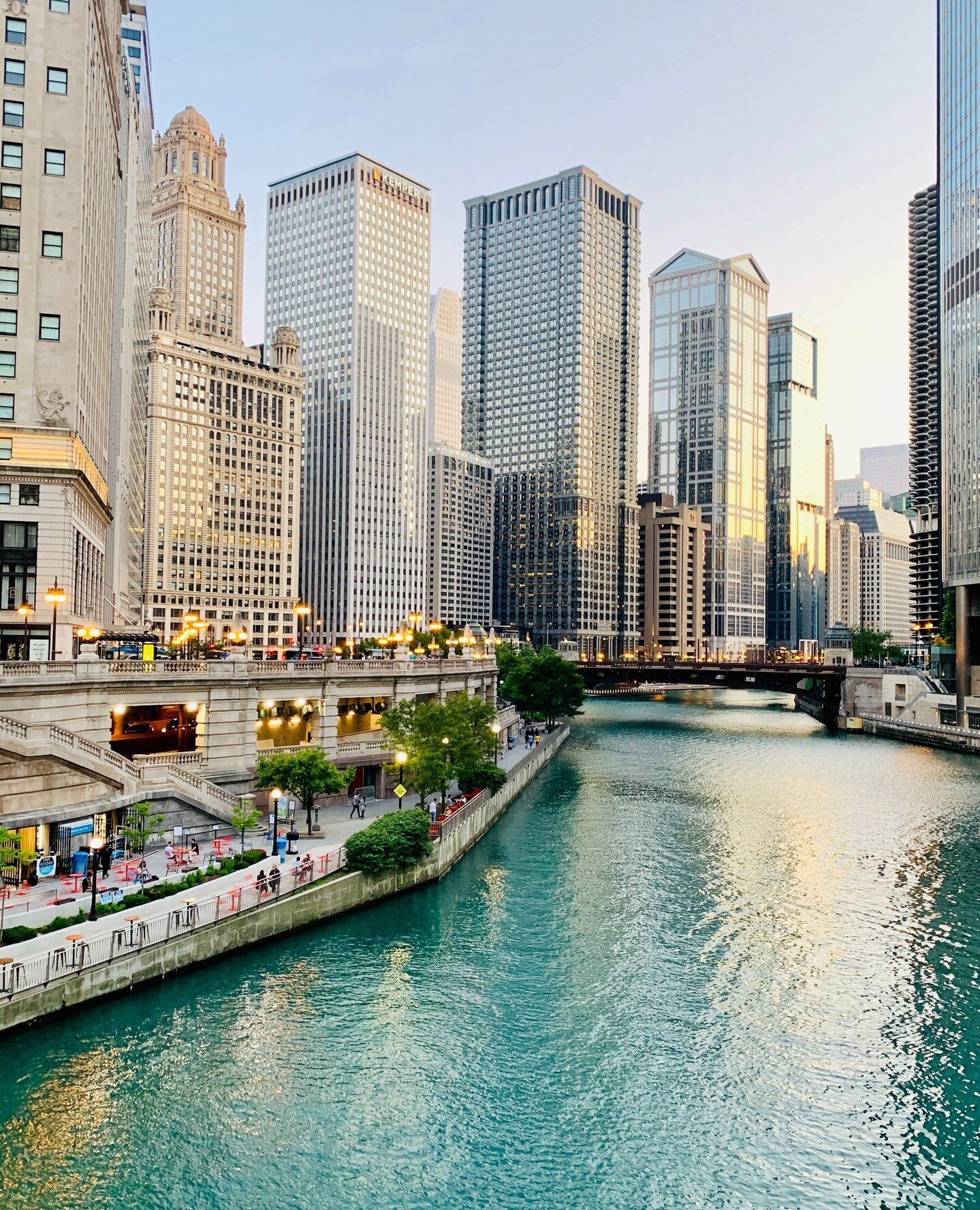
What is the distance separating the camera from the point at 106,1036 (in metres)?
→ 30.6

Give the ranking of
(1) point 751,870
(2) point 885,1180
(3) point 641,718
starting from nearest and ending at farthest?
1. (2) point 885,1180
2. (1) point 751,870
3. (3) point 641,718

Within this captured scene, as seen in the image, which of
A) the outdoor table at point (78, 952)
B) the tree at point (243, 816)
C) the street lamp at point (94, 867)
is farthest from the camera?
the tree at point (243, 816)

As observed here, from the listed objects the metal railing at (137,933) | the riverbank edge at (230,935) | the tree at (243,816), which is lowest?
the riverbank edge at (230,935)

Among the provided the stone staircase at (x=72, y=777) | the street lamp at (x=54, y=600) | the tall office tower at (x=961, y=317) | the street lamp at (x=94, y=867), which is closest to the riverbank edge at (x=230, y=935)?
the street lamp at (x=94, y=867)

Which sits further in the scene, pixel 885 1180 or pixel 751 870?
pixel 751 870

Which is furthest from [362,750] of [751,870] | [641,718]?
[641,718]

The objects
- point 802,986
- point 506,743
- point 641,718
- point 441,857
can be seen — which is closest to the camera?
point 802,986

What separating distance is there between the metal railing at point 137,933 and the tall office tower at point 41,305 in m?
24.6

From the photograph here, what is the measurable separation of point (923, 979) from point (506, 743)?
63.2 metres

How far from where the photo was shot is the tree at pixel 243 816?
152 ft

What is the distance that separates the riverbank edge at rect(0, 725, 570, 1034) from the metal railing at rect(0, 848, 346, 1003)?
0.55ft

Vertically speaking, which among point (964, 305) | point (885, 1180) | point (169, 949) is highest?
point (964, 305)

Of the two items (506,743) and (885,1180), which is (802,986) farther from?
(506,743)

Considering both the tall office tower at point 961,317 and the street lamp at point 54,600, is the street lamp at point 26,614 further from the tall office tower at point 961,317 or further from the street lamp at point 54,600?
the tall office tower at point 961,317
